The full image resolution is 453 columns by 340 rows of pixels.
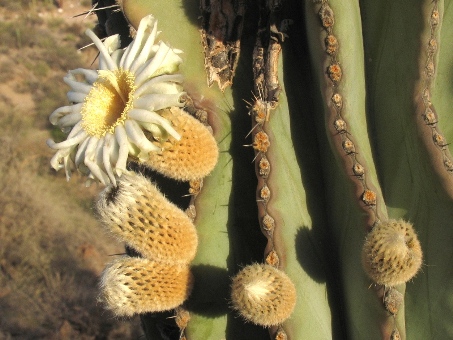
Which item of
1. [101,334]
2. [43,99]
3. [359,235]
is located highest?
[359,235]

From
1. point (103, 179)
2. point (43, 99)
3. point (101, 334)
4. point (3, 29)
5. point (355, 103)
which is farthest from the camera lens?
point (3, 29)

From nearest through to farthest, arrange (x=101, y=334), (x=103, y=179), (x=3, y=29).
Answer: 1. (x=103, y=179)
2. (x=101, y=334)
3. (x=3, y=29)

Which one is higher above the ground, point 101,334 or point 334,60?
point 334,60

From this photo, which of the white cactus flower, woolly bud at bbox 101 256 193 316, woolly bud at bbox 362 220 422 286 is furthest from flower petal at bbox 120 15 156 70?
woolly bud at bbox 362 220 422 286

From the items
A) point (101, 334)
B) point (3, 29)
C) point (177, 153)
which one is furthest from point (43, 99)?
point (177, 153)

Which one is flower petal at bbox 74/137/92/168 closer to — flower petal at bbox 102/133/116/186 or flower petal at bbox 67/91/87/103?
flower petal at bbox 102/133/116/186

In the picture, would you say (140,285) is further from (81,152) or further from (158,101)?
(158,101)

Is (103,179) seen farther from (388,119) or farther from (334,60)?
(388,119)
